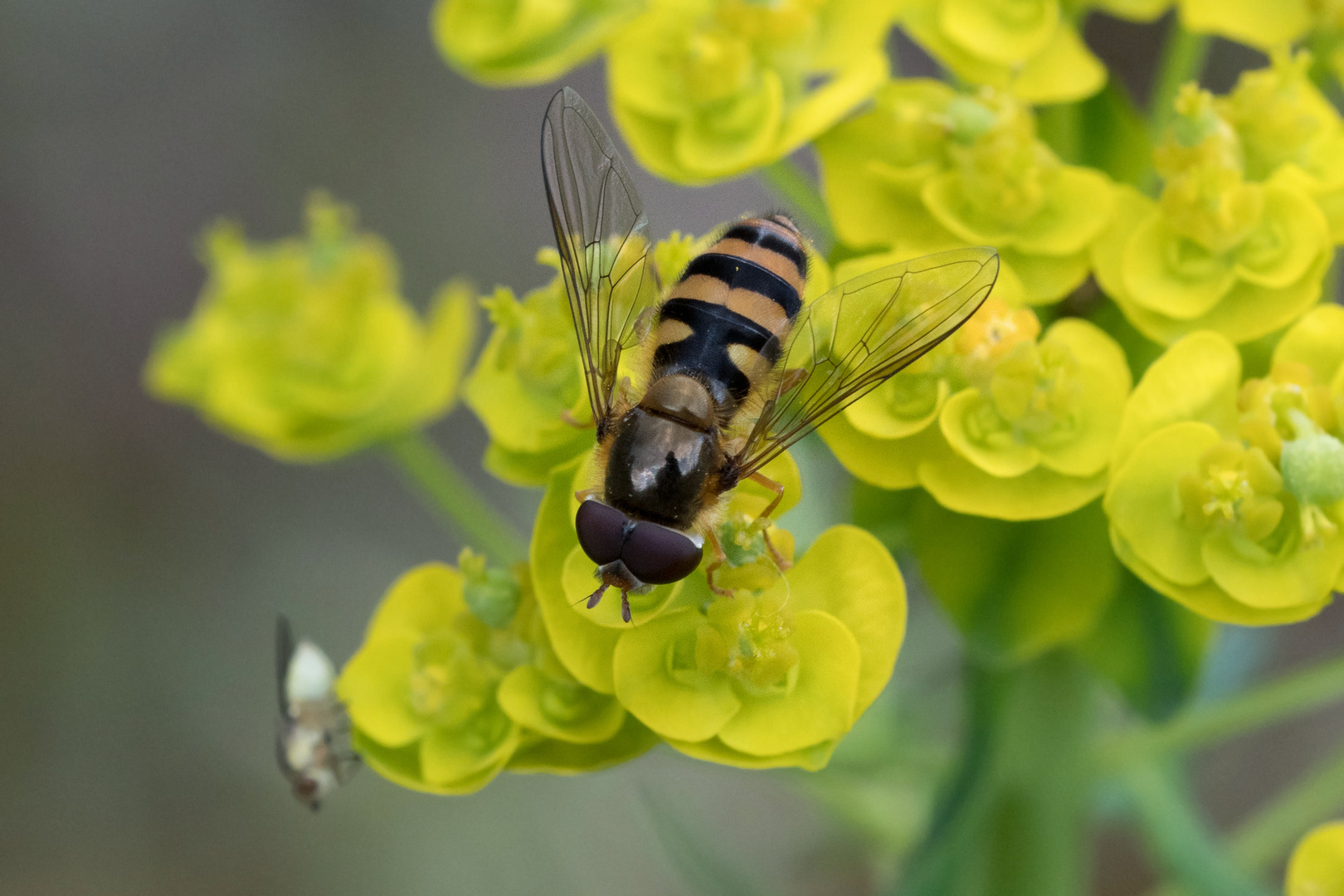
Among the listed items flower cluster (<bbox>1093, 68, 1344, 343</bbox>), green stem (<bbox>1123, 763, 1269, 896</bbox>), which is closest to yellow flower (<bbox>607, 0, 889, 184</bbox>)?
flower cluster (<bbox>1093, 68, 1344, 343</bbox>)

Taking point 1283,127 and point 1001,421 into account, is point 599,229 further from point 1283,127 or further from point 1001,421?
point 1283,127

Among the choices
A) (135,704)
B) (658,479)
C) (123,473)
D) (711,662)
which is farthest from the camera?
(123,473)

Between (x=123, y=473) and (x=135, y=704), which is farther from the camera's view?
(x=123, y=473)

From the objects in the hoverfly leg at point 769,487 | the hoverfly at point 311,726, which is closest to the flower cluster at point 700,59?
the hoverfly leg at point 769,487

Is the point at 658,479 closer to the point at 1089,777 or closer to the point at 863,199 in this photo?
the point at 863,199

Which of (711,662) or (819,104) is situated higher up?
(819,104)

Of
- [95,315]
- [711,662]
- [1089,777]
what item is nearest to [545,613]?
[711,662]
